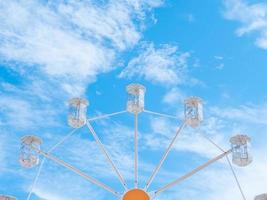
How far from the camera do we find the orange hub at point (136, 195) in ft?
64.7

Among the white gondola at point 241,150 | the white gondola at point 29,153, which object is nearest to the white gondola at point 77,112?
the white gondola at point 29,153

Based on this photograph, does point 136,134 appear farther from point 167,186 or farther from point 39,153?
point 39,153

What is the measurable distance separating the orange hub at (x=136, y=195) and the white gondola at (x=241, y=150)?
4.31 meters

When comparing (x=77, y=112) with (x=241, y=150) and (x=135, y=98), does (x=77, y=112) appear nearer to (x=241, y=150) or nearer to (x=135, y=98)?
(x=135, y=98)

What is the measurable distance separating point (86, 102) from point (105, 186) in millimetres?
4626

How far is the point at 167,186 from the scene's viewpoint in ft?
66.7

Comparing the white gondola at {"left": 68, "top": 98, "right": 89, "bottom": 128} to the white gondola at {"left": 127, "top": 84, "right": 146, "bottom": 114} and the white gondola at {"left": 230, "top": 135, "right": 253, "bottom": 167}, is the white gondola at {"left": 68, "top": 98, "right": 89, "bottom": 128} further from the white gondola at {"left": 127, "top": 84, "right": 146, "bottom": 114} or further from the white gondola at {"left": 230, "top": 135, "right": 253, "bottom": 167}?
the white gondola at {"left": 230, "top": 135, "right": 253, "bottom": 167}

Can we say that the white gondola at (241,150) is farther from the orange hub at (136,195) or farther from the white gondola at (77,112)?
the white gondola at (77,112)

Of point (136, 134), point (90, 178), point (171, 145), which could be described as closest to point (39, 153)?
point (90, 178)

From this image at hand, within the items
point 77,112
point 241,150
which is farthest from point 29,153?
point 241,150

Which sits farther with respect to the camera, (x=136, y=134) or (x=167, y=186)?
(x=136, y=134)

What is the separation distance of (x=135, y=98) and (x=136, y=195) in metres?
4.87

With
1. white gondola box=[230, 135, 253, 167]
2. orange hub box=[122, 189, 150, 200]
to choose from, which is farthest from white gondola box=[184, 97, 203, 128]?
orange hub box=[122, 189, 150, 200]

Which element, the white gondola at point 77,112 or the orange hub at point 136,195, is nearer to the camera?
the orange hub at point 136,195
